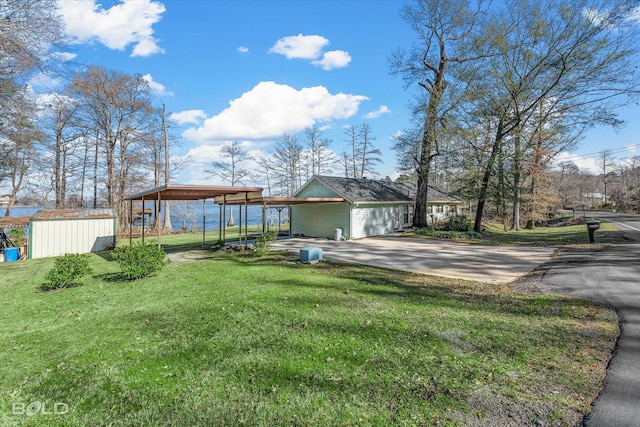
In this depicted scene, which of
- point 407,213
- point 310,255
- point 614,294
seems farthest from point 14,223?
point 407,213

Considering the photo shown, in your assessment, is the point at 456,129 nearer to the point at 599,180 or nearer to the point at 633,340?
the point at 633,340

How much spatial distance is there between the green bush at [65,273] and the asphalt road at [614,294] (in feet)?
31.3

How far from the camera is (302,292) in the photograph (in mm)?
6492

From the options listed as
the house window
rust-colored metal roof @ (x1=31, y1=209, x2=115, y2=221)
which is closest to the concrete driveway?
the house window

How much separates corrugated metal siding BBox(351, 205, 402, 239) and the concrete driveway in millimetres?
2815

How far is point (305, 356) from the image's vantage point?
369cm

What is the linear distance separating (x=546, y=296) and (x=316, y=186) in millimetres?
14037

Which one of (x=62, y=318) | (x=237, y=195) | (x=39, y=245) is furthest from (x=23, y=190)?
(x=62, y=318)

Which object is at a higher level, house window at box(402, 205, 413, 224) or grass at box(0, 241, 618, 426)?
house window at box(402, 205, 413, 224)

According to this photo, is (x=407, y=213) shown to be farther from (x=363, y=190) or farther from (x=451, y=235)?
(x=451, y=235)

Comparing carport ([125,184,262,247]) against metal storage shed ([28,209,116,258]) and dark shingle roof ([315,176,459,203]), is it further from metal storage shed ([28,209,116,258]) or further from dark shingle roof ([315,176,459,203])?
dark shingle roof ([315,176,459,203])

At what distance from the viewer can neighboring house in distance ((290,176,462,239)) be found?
17.0 m

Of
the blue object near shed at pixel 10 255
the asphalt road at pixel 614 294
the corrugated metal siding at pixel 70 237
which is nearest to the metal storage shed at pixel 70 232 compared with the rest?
the corrugated metal siding at pixel 70 237

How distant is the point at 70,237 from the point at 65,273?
26.9 ft
